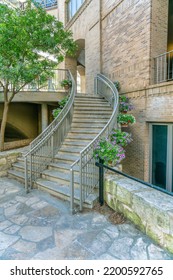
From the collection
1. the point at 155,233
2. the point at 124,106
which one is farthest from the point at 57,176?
the point at 124,106

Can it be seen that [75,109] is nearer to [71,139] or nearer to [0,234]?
[71,139]

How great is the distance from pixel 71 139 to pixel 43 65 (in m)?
2.99

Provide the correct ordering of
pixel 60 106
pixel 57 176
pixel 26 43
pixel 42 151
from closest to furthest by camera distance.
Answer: pixel 57 176 < pixel 42 151 < pixel 26 43 < pixel 60 106


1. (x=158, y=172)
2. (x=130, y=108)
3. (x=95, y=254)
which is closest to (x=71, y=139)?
(x=130, y=108)

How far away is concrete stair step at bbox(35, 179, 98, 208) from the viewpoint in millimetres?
3416

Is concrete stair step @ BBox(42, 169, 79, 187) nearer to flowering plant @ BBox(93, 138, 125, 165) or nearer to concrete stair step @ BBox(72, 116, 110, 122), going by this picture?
flowering plant @ BBox(93, 138, 125, 165)

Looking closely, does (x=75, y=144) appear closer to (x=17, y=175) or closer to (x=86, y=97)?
(x=17, y=175)

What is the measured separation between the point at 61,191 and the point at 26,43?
Answer: 4823 mm

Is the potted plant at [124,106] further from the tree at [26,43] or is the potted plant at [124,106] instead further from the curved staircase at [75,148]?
the tree at [26,43]

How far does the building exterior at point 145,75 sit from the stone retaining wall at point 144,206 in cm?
249

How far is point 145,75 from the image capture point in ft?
18.1

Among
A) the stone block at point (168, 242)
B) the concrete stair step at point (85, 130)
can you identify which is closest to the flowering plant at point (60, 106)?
the concrete stair step at point (85, 130)

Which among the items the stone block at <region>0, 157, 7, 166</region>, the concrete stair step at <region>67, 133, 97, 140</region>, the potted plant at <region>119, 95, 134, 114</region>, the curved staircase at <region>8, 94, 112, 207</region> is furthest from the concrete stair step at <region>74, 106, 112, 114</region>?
the stone block at <region>0, 157, 7, 166</region>

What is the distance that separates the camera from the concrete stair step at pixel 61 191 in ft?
11.2
